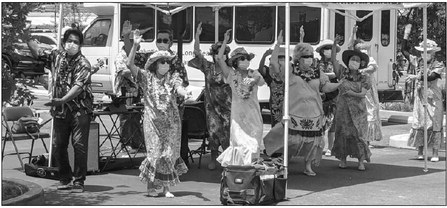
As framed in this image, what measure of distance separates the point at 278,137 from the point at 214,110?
3.35 ft

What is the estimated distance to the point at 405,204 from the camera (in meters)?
9.28

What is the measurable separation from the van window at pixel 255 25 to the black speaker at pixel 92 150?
321 inches

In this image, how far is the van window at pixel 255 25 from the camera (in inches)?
732

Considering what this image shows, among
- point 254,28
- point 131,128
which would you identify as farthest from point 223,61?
point 254,28

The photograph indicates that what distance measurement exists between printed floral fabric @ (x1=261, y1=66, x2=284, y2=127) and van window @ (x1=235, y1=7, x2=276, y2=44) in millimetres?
6892

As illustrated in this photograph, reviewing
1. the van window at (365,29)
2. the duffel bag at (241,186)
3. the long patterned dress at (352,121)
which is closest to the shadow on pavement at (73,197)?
the duffel bag at (241,186)

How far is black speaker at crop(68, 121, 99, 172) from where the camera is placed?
1088cm

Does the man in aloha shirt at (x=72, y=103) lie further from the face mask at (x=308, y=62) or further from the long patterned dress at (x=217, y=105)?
the face mask at (x=308, y=62)

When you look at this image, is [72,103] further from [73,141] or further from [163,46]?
[163,46]

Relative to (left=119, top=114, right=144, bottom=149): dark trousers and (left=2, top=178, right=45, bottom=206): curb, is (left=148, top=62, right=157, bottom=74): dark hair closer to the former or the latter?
(left=2, top=178, right=45, bottom=206): curb

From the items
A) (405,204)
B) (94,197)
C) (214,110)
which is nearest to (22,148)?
(214,110)

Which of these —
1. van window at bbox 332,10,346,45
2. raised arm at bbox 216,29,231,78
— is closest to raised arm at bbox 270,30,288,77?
raised arm at bbox 216,29,231,78

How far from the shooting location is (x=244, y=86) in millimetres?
9930

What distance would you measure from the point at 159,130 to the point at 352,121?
3433 millimetres
